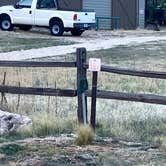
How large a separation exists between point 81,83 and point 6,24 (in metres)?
27.3

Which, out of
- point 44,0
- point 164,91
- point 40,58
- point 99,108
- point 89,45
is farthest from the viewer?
point 44,0

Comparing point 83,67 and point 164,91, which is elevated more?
point 83,67

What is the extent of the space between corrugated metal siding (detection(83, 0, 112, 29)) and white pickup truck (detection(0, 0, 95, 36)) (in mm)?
7015

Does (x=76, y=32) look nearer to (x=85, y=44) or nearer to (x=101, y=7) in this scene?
(x=85, y=44)

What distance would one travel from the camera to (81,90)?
986 cm

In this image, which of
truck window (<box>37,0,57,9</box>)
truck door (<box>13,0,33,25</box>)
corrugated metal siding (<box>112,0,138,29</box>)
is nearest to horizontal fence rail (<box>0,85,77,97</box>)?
truck window (<box>37,0,57,9</box>)

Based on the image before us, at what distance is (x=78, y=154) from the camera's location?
851 centimetres

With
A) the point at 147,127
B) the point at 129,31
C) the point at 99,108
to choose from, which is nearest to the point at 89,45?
the point at 129,31

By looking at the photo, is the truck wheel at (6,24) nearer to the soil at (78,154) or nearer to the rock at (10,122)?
the rock at (10,122)

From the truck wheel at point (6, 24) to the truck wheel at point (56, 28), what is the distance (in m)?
2.12

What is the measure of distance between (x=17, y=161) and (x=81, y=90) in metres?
1.95

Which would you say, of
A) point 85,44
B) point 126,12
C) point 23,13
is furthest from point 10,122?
point 126,12

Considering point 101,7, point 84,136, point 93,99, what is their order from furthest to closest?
point 101,7 → point 93,99 → point 84,136

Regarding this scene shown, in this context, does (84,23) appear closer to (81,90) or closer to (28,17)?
(28,17)
